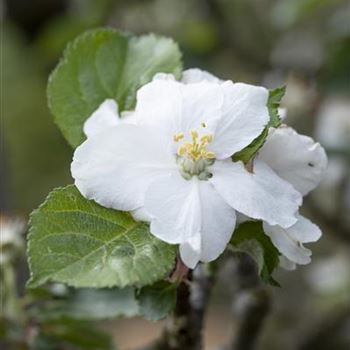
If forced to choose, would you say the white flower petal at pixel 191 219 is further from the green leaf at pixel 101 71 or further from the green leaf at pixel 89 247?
the green leaf at pixel 101 71

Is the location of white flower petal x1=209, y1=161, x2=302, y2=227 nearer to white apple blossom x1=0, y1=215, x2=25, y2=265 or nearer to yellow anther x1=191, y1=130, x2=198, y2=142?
yellow anther x1=191, y1=130, x2=198, y2=142

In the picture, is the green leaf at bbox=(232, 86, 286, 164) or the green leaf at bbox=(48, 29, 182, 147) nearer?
the green leaf at bbox=(232, 86, 286, 164)

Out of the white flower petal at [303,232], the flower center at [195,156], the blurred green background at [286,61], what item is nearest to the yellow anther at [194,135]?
the flower center at [195,156]

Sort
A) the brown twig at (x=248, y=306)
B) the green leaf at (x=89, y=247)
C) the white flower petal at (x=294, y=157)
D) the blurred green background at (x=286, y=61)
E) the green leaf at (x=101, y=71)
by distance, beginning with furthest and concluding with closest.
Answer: the blurred green background at (x=286, y=61), the brown twig at (x=248, y=306), the green leaf at (x=101, y=71), the white flower petal at (x=294, y=157), the green leaf at (x=89, y=247)

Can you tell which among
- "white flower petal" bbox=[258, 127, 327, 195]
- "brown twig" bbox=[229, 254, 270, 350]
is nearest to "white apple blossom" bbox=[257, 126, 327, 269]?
"white flower petal" bbox=[258, 127, 327, 195]

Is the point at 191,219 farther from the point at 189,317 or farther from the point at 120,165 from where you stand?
the point at 189,317

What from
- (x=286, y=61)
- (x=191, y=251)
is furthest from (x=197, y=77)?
(x=286, y=61)
